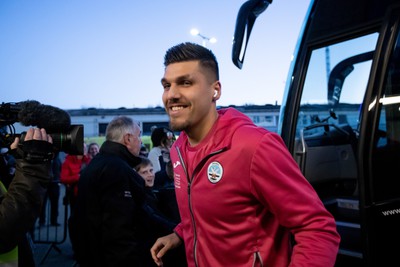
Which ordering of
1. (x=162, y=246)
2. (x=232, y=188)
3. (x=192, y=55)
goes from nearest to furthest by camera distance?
(x=232, y=188)
(x=192, y=55)
(x=162, y=246)

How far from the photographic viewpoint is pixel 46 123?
69.7 inches

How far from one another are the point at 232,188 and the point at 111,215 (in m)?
1.75

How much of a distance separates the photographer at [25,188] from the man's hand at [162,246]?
2.11 ft

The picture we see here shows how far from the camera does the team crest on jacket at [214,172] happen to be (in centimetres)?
152

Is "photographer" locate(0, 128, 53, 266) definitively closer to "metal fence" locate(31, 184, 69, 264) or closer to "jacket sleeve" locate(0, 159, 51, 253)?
"jacket sleeve" locate(0, 159, 51, 253)

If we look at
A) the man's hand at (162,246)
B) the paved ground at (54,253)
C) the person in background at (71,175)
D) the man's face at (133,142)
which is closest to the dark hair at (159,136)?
the person in background at (71,175)

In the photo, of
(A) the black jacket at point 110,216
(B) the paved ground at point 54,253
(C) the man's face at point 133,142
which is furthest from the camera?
(B) the paved ground at point 54,253

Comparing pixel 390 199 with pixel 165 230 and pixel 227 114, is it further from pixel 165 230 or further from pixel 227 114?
pixel 165 230

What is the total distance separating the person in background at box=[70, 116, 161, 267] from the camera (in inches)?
114

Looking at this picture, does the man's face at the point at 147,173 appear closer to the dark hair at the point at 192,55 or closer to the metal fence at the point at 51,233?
the dark hair at the point at 192,55

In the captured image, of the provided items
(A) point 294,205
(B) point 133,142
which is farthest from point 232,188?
(B) point 133,142

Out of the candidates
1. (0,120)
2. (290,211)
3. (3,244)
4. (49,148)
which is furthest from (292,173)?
(0,120)

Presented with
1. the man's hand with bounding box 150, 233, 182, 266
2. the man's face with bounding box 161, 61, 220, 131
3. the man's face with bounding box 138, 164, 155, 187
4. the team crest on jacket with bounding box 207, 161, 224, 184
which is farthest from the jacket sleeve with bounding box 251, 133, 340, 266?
the man's face with bounding box 138, 164, 155, 187

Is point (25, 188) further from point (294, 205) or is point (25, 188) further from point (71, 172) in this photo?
point (71, 172)
